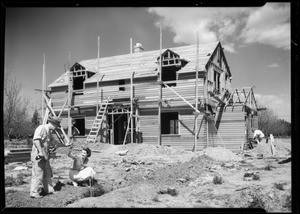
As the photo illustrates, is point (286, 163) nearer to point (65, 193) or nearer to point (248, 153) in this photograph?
point (248, 153)

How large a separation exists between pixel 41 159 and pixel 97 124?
12.5 meters

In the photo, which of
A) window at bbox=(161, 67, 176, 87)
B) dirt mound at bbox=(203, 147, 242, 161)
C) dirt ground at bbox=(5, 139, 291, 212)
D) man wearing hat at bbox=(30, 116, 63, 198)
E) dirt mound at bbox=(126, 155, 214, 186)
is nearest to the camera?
dirt ground at bbox=(5, 139, 291, 212)

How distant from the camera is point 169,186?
887 centimetres

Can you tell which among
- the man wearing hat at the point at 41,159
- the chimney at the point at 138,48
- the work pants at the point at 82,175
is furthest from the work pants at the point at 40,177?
the chimney at the point at 138,48

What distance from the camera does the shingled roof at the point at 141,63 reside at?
60.8ft

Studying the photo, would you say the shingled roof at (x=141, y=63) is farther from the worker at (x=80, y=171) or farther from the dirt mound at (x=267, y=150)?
the worker at (x=80, y=171)

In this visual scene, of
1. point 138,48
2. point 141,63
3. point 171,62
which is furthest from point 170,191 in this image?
point 138,48

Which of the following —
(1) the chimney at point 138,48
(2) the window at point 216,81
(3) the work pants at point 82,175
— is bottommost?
(3) the work pants at point 82,175

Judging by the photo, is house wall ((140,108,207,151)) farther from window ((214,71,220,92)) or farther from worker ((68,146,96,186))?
worker ((68,146,96,186))

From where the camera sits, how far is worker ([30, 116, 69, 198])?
24.1 ft

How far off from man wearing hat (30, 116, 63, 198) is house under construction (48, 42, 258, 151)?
10.3 m

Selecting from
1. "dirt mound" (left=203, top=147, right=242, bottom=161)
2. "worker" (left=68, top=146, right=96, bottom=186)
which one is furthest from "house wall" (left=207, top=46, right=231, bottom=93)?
"worker" (left=68, top=146, right=96, bottom=186)

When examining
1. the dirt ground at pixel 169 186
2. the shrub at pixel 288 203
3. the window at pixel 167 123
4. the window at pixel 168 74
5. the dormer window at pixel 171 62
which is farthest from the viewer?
the window at pixel 167 123
